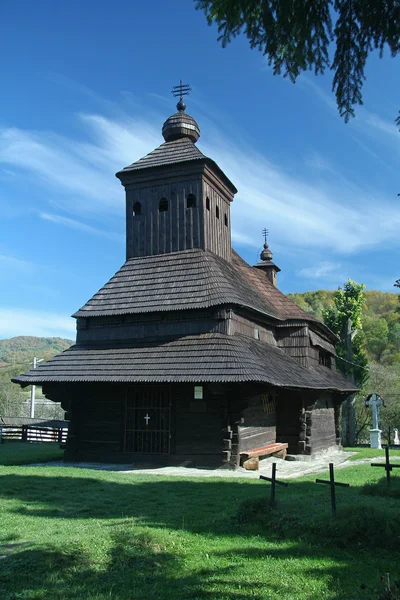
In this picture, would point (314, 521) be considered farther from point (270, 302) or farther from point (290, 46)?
point (270, 302)

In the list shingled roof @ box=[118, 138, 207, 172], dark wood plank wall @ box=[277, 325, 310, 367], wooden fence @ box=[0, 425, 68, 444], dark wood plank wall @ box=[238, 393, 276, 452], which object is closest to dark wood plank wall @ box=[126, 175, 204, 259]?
shingled roof @ box=[118, 138, 207, 172]

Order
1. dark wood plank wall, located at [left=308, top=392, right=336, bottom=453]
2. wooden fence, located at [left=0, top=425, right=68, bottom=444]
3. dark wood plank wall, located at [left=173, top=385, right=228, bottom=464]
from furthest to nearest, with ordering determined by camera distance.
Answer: wooden fence, located at [left=0, top=425, right=68, bottom=444] → dark wood plank wall, located at [left=308, top=392, right=336, bottom=453] → dark wood plank wall, located at [left=173, top=385, right=228, bottom=464]

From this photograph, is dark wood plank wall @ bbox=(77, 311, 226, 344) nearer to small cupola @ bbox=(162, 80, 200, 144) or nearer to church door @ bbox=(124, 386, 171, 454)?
church door @ bbox=(124, 386, 171, 454)

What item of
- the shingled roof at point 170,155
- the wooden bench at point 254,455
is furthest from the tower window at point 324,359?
the shingled roof at point 170,155

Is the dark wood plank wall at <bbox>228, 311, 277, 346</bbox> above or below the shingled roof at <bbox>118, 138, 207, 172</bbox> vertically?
below

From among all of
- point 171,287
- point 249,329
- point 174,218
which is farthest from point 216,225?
point 249,329

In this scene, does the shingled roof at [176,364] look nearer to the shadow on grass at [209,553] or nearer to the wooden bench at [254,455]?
the wooden bench at [254,455]

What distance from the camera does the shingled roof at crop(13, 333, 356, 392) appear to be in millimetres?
13016

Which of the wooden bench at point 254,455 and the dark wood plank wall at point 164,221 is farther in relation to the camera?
the dark wood plank wall at point 164,221

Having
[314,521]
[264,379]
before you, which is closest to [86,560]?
[314,521]

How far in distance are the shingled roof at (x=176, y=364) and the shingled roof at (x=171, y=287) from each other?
106cm

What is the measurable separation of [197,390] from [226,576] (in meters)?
8.67

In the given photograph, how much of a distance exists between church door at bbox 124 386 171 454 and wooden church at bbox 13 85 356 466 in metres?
0.03

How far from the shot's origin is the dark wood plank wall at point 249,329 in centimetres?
1505
